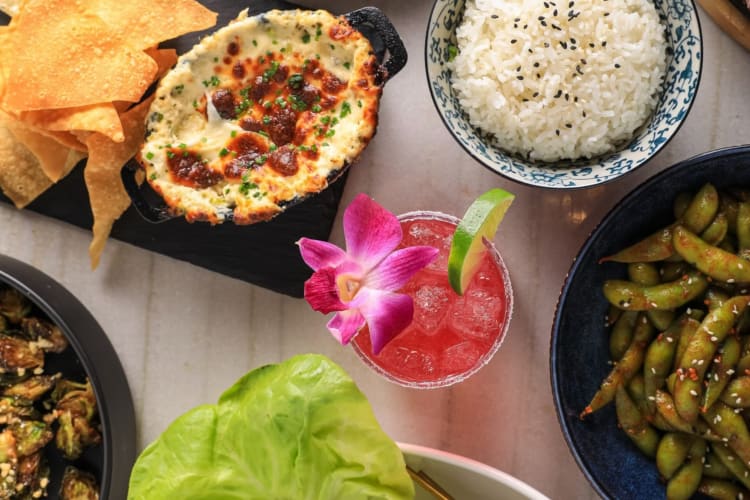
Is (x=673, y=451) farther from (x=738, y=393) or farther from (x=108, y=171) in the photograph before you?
(x=108, y=171)

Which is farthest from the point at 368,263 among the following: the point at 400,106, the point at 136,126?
the point at 136,126

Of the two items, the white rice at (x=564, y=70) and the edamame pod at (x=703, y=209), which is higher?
the white rice at (x=564, y=70)

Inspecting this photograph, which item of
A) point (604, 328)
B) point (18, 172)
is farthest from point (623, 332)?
point (18, 172)

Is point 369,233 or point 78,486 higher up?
point 369,233

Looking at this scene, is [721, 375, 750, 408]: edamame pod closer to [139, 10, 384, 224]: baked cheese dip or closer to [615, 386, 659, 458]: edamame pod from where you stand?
[615, 386, 659, 458]: edamame pod

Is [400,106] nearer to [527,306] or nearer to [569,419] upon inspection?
[527,306]

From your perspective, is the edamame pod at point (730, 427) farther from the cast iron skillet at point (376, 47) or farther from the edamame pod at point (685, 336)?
the cast iron skillet at point (376, 47)

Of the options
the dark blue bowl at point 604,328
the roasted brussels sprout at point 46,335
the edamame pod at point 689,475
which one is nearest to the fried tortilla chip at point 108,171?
the roasted brussels sprout at point 46,335
